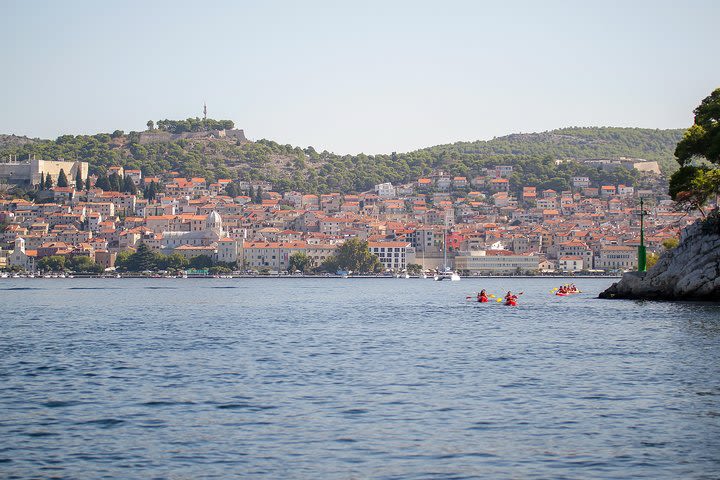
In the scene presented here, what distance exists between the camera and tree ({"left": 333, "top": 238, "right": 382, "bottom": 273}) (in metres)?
160

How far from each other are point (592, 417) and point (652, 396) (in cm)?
295

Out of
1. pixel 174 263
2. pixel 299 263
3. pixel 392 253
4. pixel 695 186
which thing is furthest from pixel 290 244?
pixel 695 186

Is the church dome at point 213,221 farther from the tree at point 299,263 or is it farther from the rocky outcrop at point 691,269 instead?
the rocky outcrop at point 691,269

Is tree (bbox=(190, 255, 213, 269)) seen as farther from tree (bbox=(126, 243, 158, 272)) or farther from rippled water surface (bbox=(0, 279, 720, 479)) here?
rippled water surface (bbox=(0, 279, 720, 479))

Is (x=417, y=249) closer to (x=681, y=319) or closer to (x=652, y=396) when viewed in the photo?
(x=681, y=319)

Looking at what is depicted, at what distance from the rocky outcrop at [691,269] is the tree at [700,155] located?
6.12 feet

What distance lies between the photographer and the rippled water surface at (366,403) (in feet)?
52.5

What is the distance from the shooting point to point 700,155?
2290 inches

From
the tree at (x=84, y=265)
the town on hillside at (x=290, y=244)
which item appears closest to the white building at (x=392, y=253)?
the town on hillside at (x=290, y=244)

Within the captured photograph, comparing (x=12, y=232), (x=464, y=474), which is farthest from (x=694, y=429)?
(x=12, y=232)

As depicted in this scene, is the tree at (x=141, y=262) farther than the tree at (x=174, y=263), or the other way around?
the tree at (x=174, y=263)

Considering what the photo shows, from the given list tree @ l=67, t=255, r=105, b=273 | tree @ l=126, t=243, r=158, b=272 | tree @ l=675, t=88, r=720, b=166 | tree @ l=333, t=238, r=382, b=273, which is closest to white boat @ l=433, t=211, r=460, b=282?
tree @ l=333, t=238, r=382, b=273

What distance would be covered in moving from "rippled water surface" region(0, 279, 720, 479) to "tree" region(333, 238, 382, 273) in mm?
119764

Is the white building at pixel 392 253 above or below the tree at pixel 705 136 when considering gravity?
below
